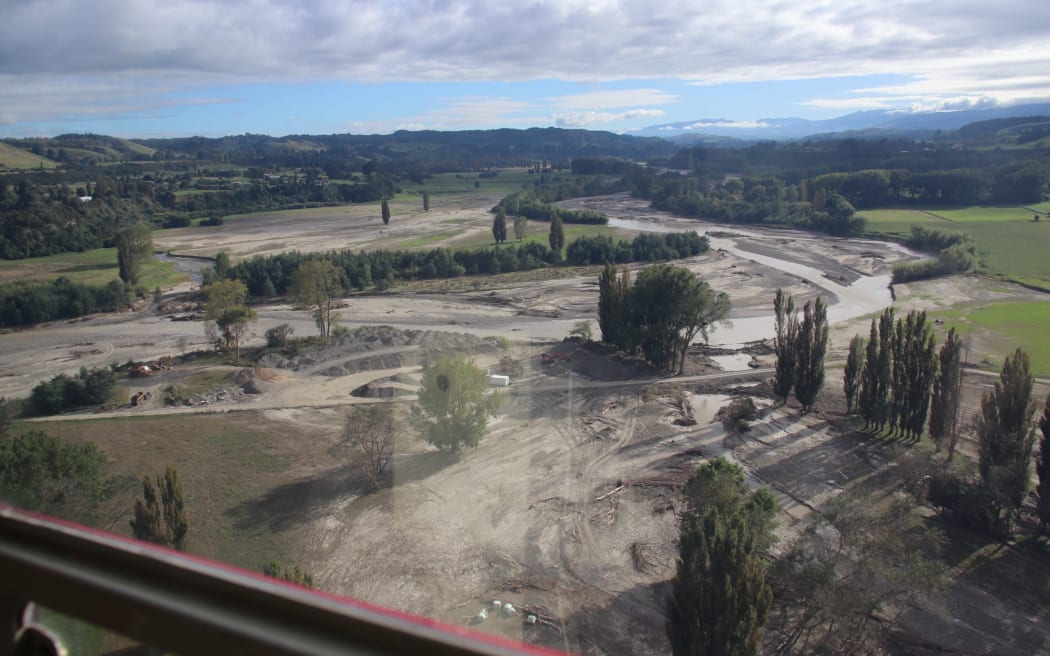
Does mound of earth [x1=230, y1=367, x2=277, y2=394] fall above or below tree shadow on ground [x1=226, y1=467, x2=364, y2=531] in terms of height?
above

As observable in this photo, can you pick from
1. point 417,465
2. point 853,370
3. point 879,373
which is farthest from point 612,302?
point 417,465

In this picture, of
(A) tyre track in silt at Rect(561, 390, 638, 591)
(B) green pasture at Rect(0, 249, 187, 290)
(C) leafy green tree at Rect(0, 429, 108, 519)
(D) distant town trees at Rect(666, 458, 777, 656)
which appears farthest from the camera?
(B) green pasture at Rect(0, 249, 187, 290)

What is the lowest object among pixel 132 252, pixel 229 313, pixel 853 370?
pixel 853 370

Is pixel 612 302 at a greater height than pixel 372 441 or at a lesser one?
greater

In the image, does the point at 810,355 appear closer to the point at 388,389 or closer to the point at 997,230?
the point at 388,389

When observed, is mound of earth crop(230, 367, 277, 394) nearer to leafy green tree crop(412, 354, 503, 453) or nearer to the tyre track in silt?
leafy green tree crop(412, 354, 503, 453)

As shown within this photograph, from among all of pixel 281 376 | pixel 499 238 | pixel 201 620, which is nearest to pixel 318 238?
pixel 499 238

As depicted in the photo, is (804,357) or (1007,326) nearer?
(804,357)

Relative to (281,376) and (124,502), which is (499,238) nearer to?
(281,376)

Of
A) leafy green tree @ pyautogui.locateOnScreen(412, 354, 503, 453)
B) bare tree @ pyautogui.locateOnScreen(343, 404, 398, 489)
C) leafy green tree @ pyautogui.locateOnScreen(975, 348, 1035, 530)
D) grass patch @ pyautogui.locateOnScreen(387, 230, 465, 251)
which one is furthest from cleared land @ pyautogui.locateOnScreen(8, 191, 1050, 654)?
grass patch @ pyautogui.locateOnScreen(387, 230, 465, 251)
